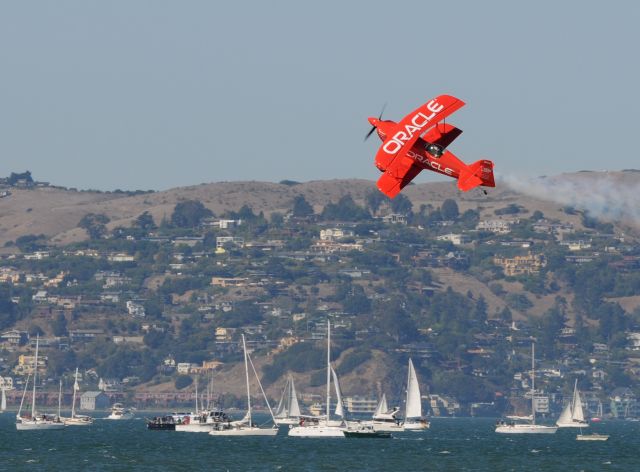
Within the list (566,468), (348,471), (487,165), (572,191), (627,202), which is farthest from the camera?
(566,468)

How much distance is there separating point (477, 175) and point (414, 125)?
436 cm

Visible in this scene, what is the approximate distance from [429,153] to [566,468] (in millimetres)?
101630

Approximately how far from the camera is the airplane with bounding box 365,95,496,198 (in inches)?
3492

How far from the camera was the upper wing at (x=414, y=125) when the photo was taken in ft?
292

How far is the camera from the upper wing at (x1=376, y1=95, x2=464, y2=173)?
3509 inches

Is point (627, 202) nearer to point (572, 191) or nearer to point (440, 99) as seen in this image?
point (572, 191)

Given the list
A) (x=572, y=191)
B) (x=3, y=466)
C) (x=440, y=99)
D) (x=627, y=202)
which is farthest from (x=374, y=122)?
(x=3, y=466)

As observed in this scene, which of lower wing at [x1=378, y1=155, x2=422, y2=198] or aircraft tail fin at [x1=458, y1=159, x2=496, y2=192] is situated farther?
lower wing at [x1=378, y1=155, x2=422, y2=198]

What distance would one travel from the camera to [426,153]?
90500 millimetres

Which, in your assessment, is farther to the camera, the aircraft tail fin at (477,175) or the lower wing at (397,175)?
the lower wing at (397,175)

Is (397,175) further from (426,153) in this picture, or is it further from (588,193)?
(588,193)

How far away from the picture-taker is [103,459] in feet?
628

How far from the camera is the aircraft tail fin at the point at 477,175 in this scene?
8806cm

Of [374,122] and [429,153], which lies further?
[374,122]
